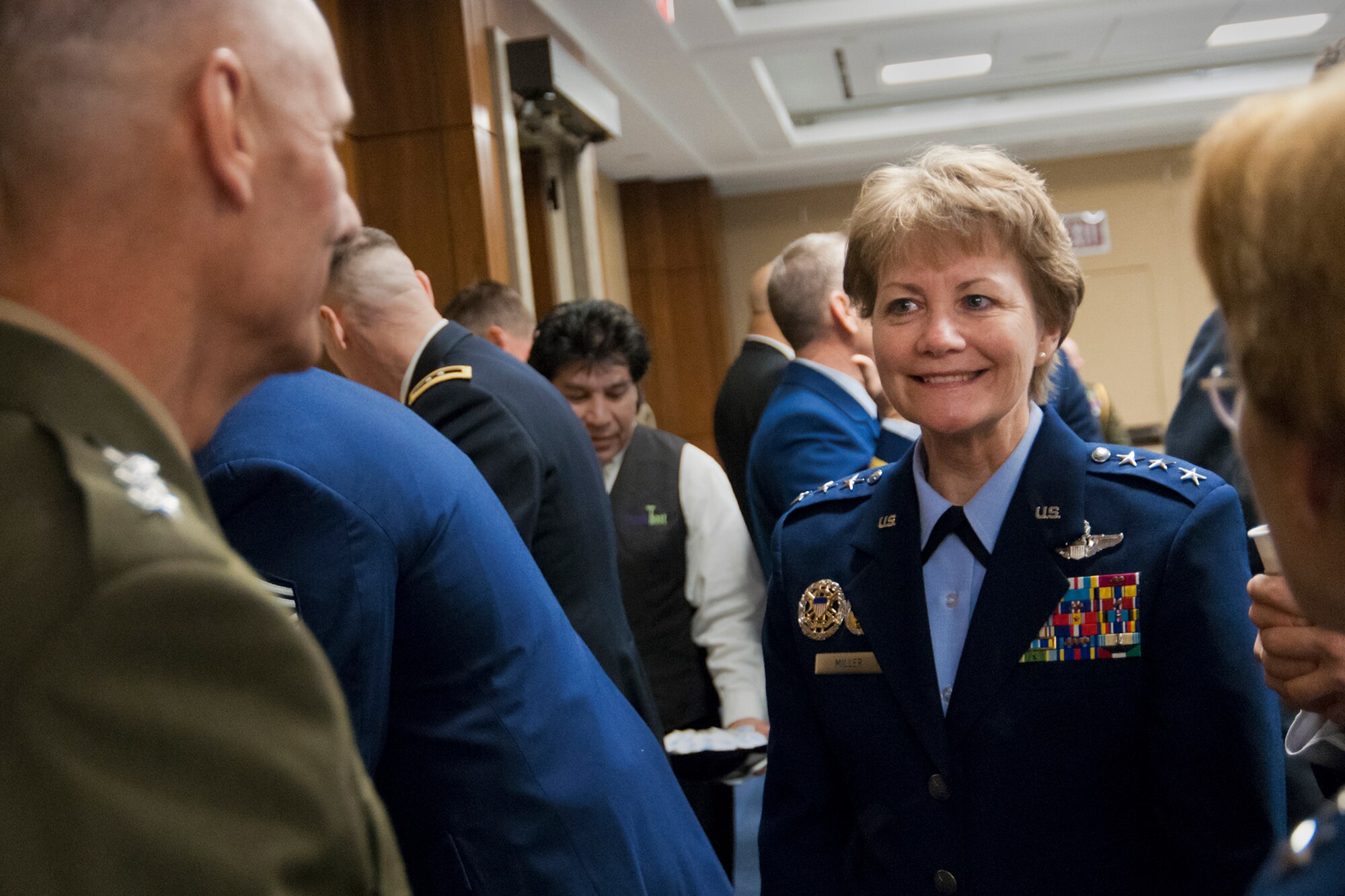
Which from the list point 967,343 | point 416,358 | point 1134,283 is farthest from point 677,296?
point 967,343

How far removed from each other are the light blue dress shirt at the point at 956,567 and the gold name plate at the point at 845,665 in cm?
8

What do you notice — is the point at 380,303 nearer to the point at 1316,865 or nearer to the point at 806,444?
the point at 806,444

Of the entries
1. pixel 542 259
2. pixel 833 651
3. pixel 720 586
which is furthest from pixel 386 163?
pixel 833 651

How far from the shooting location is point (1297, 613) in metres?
1.18

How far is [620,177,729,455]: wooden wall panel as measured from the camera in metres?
10.5

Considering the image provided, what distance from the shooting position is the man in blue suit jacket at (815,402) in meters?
2.69

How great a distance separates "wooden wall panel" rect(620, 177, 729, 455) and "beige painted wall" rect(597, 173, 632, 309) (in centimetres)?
9

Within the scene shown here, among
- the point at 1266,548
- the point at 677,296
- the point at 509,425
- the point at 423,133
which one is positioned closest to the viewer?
the point at 1266,548

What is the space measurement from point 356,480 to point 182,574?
24.4 inches

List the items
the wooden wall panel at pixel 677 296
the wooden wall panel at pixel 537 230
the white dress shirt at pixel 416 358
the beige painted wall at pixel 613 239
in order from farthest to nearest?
the wooden wall panel at pixel 677 296 < the beige painted wall at pixel 613 239 < the wooden wall panel at pixel 537 230 < the white dress shirt at pixel 416 358

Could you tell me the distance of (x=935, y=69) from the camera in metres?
8.89

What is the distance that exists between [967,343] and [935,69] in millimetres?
7947

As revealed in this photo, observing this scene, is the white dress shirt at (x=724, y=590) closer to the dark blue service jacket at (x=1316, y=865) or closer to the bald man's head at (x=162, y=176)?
the bald man's head at (x=162, y=176)

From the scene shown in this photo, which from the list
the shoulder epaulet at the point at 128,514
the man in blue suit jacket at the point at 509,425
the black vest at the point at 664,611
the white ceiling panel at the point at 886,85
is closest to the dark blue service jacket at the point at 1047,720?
the man in blue suit jacket at the point at 509,425
